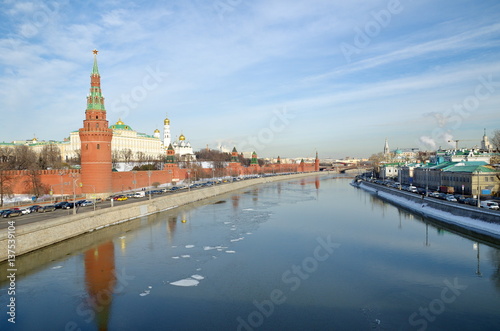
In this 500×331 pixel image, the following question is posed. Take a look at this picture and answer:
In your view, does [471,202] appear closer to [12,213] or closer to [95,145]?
[12,213]

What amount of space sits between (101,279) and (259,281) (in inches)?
263

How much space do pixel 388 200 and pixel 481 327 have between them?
3636 cm

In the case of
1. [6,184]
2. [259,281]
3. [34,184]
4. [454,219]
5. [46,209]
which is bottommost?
[259,281]

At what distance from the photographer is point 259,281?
1486 centimetres

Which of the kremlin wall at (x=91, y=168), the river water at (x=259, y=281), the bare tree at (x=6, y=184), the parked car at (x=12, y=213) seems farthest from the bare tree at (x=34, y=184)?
the river water at (x=259, y=281)

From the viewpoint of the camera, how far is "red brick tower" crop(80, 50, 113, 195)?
36.4 metres

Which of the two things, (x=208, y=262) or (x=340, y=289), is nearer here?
Result: (x=340, y=289)

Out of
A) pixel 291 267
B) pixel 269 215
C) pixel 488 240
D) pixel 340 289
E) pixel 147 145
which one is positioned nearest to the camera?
pixel 340 289

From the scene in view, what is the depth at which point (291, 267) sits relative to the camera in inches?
663

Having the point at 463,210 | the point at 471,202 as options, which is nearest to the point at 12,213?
the point at 463,210

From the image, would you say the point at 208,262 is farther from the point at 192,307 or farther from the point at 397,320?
the point at 397,320

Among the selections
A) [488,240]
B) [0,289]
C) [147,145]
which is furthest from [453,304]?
[147,145]

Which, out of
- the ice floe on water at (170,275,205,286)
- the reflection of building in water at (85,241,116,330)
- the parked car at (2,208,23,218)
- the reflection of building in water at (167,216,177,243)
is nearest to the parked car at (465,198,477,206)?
the reflection of building in water at (167,216,177,243)

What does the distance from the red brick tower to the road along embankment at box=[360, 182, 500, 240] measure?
3076 cm
